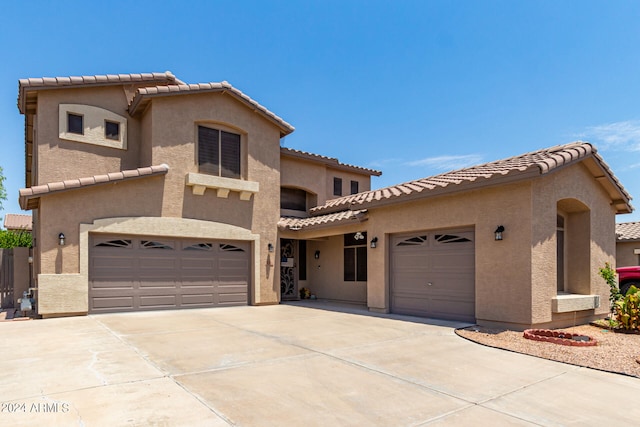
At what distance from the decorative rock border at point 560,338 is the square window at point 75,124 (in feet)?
47.6

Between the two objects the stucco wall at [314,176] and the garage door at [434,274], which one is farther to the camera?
the stucco wall at [314,176]

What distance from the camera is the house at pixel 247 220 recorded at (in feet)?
32.1

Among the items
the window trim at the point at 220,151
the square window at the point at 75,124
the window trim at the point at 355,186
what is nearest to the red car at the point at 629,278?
the window trim at the point at 355,186

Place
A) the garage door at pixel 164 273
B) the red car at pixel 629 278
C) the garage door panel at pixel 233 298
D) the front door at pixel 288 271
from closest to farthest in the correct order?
the garage door at pixel 164 273 → the garage door panel at pixel 233 298 → the red car at pixel 629 278 → the front door at pixel 288 271

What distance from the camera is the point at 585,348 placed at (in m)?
7.70

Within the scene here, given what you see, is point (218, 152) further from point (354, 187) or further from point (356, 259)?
point (354, 187)

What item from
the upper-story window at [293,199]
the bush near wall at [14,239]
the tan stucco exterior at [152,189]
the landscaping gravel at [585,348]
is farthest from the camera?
the bush near wall at [14,239]

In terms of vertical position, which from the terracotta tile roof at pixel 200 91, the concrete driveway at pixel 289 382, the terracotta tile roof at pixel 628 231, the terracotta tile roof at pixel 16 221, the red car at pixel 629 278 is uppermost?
the terracotta tile roof at pixel 200 91

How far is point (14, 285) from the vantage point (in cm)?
1499

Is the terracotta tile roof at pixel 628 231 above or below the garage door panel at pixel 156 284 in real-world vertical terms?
above

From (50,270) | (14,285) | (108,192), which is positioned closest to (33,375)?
(50,270)

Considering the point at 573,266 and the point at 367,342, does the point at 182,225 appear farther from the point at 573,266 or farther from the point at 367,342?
the point at 573,266

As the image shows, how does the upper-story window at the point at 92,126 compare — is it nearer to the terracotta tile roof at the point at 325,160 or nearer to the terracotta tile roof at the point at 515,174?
the terracotta tile roof at the point at 325,160

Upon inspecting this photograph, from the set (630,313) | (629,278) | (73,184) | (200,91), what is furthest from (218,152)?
(629,278)
